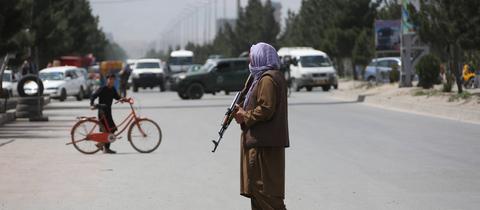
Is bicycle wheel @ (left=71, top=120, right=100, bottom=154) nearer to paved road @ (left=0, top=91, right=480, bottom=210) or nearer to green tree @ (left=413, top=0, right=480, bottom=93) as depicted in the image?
paved road @ (left=0, top=91, right=480, bottom=210)

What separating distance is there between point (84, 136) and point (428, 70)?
73.2ft

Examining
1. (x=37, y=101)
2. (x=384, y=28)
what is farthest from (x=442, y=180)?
(x=384, y=28)

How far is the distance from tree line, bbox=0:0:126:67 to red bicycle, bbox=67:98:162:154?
1129 centimetres

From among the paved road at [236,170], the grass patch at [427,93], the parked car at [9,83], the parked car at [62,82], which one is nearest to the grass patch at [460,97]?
the grass patch at [427,93]

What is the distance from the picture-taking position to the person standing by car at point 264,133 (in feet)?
25.0

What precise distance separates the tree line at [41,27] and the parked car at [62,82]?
1340mm

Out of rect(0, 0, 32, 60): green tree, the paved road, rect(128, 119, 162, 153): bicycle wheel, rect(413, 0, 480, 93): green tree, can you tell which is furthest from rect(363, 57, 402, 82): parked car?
rect(128, 119, 162, 153): bicycle wheel

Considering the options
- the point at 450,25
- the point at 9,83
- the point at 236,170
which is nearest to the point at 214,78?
the point at 9,83

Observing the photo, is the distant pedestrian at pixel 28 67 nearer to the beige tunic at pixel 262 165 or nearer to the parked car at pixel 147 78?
the parked car at pixel 147 78

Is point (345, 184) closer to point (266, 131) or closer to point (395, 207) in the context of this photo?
point (395, 207)

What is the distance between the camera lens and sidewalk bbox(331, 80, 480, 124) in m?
26.6

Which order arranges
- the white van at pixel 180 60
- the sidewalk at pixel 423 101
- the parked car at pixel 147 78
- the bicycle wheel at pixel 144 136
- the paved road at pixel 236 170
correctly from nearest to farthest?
the paved road at pixel 236 170 < the bicycle wheel at pixel 144 136 < the sidewalk at pixel 423 101 < the parked car at pixel 147 78 < the white van at pixel 180 60

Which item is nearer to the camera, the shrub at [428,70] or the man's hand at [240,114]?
the man's hand at [240,114]

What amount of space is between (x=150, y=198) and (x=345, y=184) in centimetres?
236
